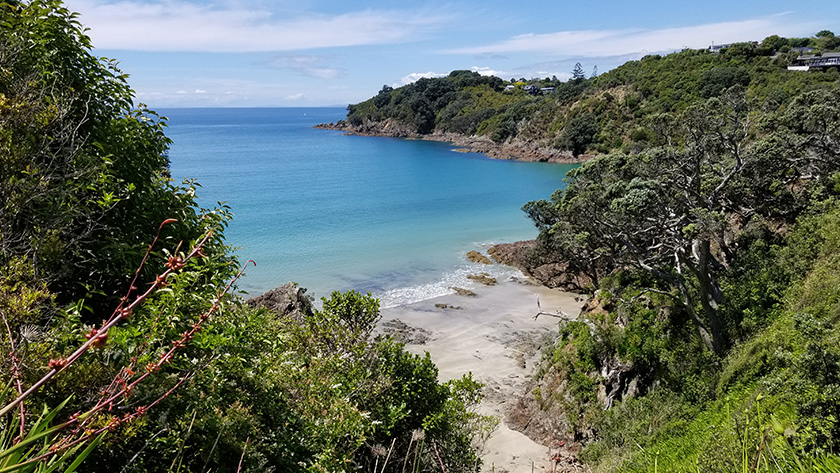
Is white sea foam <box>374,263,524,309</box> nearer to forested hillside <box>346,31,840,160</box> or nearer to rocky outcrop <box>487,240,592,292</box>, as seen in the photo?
rocky outcrop <box>487,240,592,292</box>

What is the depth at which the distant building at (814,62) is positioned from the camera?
61.6 meters

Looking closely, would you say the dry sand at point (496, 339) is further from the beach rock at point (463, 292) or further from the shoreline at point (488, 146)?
the shoreline at point (488, 146)

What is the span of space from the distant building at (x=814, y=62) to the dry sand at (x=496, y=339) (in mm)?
59379

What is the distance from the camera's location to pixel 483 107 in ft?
370

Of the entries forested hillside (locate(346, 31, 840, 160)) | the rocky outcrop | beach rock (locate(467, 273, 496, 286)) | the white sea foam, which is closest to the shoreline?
forested hillside (locate(346, 31, 840, 160))

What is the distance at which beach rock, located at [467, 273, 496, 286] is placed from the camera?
2975 cm

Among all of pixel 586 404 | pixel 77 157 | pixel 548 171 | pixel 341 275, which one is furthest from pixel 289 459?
pixel 548 171

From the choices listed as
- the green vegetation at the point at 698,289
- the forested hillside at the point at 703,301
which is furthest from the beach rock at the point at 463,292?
the forested hillside at the point at 703,301

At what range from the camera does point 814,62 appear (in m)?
63.2

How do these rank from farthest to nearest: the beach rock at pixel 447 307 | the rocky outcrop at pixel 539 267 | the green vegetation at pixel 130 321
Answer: the rocky outcrop at pixel 539 267 < the beach rock at pixel 447 307 < the green vegetation at pixel 130 321

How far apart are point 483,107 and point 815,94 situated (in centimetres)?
9792

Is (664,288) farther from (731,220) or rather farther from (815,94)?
(815,94)

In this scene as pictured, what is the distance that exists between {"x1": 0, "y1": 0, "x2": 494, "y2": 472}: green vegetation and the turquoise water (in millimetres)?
19338

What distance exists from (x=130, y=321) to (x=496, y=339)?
61.3ft
